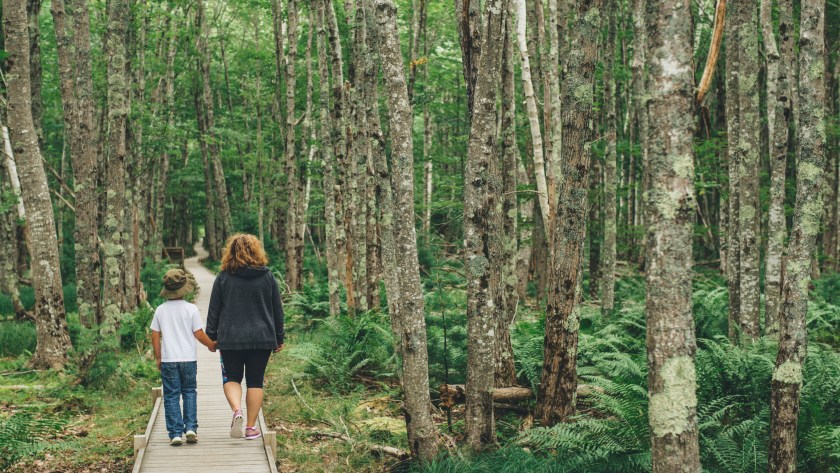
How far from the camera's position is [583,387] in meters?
8.13

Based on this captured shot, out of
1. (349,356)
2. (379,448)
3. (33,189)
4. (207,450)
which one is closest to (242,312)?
(207,450)

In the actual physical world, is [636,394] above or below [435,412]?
above

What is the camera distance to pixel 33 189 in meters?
9.94

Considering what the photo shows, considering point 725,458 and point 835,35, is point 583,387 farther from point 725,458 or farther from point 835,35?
point 835,35

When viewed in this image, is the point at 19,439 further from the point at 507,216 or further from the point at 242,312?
the point at 507,216

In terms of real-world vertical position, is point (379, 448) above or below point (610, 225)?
below

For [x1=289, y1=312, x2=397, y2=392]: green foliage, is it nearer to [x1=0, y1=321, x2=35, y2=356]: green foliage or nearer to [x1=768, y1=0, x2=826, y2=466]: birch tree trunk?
[x1=768, y1=0, x2=826, y2=466]: birch tree trunk

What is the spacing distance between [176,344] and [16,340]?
28.0 ft

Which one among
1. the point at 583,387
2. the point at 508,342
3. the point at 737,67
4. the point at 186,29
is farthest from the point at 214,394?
the point at 186,29

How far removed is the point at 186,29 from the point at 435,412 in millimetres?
16221

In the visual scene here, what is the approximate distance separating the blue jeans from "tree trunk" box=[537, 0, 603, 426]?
12.5ft

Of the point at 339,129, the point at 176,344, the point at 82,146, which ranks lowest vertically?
the point at 176,344

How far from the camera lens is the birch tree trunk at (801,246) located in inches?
197

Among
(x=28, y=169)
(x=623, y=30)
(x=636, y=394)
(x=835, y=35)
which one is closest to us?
(x=636, y=394)
